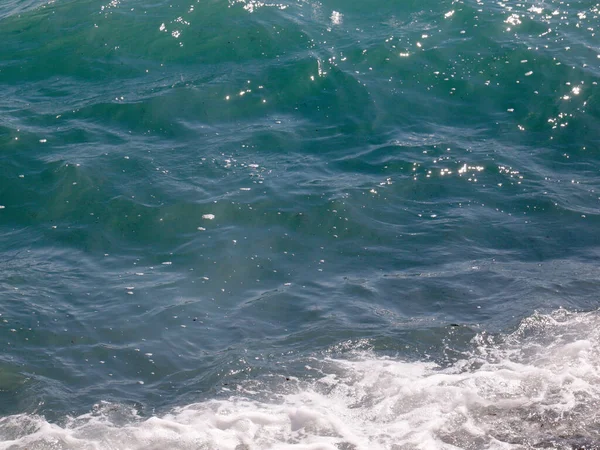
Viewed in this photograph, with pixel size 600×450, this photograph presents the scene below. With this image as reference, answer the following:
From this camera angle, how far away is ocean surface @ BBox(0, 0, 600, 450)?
20.4 feet

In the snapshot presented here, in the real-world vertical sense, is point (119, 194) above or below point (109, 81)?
below

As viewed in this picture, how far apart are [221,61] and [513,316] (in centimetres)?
770

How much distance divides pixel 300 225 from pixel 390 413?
3446 mm

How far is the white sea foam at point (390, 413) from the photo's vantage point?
5691 mm

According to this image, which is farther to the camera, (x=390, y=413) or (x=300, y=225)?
(x=300, y=225)

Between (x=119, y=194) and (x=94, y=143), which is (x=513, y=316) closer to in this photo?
(x=119, y=194)

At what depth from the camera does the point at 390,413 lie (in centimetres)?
603

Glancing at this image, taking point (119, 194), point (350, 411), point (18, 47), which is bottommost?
point (350, 411)

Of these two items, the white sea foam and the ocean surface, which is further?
the ocean surface

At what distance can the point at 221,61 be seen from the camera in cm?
1278

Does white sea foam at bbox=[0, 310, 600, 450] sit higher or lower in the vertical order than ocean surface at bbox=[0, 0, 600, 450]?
lower

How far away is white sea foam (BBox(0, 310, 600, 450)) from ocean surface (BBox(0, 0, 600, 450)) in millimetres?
26

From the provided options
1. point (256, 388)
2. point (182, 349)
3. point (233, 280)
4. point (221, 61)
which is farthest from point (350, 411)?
point (221, 61)

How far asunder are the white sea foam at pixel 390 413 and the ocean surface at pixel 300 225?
1.0 inches
